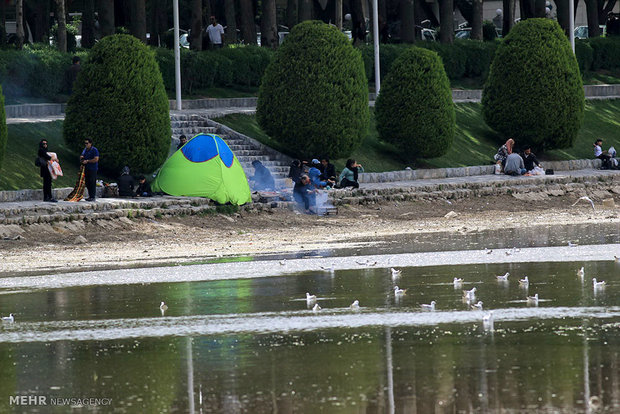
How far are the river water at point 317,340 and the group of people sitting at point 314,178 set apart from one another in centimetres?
943

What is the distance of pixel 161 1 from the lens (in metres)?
51.9

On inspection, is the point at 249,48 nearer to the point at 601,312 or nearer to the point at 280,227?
the point at 280,227

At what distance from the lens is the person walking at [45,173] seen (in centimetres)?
2573

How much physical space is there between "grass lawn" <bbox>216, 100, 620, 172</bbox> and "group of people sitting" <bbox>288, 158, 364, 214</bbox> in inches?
97.6

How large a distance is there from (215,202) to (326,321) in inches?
553

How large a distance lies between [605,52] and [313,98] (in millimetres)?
21809

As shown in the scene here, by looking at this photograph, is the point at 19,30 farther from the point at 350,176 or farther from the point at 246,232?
the point at 246,232

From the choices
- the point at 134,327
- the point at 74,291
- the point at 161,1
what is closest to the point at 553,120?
the point at 161,1

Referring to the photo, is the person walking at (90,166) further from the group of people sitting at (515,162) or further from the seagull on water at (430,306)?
the seagull on water at (430,306)


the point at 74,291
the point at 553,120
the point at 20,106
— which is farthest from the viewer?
the point at 553,120

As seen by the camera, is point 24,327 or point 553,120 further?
point 553,120

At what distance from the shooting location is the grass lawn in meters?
34.7

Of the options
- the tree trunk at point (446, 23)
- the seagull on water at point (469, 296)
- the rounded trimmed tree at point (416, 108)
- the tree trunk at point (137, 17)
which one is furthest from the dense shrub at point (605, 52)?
the seagull on water at point (469, 296)

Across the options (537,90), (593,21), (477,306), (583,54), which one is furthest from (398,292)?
(593,21)
